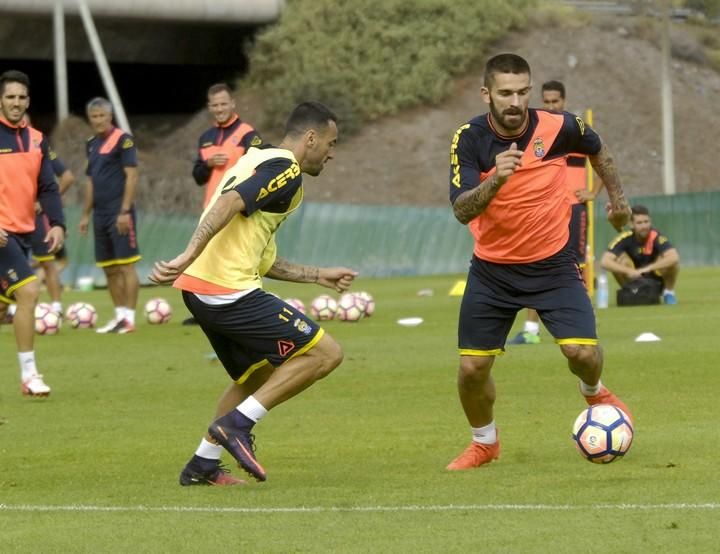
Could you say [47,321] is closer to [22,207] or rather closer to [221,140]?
[221,140]

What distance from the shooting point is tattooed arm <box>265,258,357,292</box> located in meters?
8.48

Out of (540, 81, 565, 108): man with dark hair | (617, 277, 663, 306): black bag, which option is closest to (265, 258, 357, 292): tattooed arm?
(540, 81, 565, 108): man with dark hair

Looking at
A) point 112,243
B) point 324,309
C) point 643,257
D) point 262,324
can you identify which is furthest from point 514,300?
point 643,257

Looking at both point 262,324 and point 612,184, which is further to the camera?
point 612,184

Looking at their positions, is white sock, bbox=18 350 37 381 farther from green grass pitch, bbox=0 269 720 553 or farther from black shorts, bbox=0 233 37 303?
black shorts, bbox=0 233 37 303

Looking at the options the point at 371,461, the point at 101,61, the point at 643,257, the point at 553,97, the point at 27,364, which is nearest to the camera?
the point at 371,461

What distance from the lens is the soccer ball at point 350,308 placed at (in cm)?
1986

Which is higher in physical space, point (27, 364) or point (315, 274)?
point (315, 274)

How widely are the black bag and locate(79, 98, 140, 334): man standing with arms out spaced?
6.92 meters

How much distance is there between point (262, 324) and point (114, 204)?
10396mm

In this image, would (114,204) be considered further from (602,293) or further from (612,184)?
(612,184)

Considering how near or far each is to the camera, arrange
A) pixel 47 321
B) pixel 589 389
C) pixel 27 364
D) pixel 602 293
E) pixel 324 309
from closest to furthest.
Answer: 1. pixel 589 389
2. pixel 27 364
3. pixel 47 321
4. pixel 324 309
5. pixel 602 293

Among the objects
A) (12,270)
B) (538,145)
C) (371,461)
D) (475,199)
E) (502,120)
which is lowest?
(371,461)

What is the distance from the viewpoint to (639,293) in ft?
71.1
